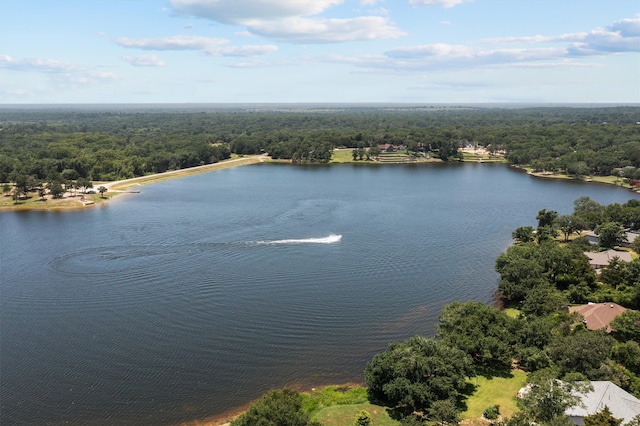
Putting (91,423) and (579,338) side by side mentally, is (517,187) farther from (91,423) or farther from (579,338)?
(91,423)

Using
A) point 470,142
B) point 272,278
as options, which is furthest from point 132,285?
point 470,142

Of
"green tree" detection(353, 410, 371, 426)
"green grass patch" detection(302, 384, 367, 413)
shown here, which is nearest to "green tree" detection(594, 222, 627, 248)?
"green grass patch" detection(302, 384, 367, 413)

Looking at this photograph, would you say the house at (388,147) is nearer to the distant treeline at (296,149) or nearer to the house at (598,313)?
the distant treeline at (296,149)

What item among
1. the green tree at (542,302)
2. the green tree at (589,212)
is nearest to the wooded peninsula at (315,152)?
the green tree at (589,212)

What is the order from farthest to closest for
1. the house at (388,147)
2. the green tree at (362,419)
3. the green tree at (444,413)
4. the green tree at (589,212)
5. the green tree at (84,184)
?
the house at (388,147) → the green tree at (84,184) → the green tree at (589,212) → the green tree at (362,419) → the green tree at (444,413)

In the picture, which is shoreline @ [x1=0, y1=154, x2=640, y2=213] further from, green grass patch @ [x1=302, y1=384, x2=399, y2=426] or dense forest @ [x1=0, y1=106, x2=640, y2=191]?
green grass patch @ [x1=302, y1=384, x2=399, y2=426]

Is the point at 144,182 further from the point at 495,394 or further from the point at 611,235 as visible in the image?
the point at 495,394

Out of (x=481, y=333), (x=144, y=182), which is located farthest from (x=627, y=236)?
(x=144, y=182)
